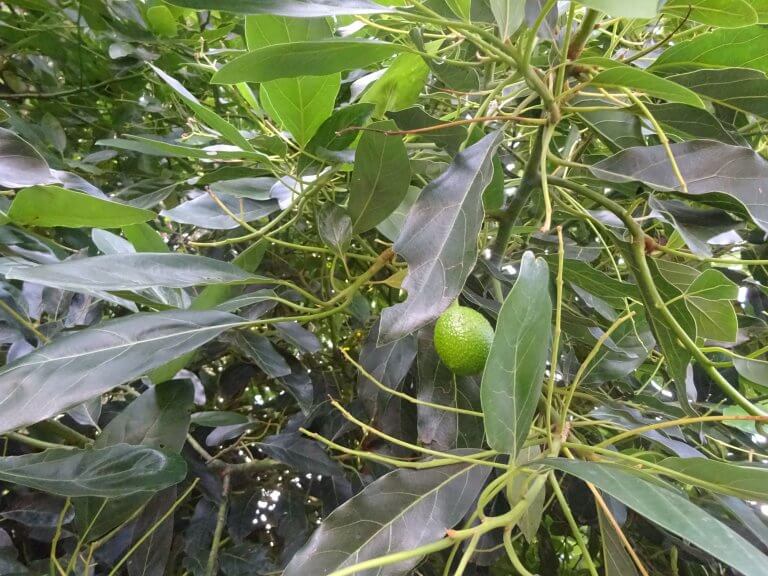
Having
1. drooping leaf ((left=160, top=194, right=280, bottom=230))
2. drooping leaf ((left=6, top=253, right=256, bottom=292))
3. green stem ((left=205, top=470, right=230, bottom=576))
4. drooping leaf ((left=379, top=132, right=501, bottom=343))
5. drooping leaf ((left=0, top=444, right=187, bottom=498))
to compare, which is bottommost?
green stem ((left=205, top=470, right=230, bottom=576))

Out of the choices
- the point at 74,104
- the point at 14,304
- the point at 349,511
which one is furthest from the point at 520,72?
the point at 74,104

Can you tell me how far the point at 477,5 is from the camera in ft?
2.10

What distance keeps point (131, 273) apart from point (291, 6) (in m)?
0.25

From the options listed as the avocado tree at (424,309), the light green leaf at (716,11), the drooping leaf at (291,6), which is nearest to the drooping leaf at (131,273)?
the avocado tree at (424,309)

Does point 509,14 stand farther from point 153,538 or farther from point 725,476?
point 153,538

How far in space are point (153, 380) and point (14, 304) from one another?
213mm

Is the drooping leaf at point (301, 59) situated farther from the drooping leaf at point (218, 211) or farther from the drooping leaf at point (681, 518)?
the drooping leaf at point (681, 518)

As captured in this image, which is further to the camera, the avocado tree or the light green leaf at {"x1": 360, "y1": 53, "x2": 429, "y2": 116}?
Answer: the light green leaf at {"x1": 360, "y1": 53, "x2": 429, "y2": 116}

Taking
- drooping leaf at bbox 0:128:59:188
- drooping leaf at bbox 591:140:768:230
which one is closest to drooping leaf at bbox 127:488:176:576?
drooping leaf at bbox 0:128:59:188

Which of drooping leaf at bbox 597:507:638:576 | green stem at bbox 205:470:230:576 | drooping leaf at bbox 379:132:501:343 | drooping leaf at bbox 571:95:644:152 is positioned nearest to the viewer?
drooping leaf at bbox 379:132:501:343

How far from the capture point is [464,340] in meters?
0.48

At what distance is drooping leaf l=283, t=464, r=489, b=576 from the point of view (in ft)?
1.42

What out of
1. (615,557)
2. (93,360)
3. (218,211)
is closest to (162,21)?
(218,211)

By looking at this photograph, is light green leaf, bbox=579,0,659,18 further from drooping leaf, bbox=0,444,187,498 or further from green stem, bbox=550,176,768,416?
drooping leaf, bbox=0,444,187,498
